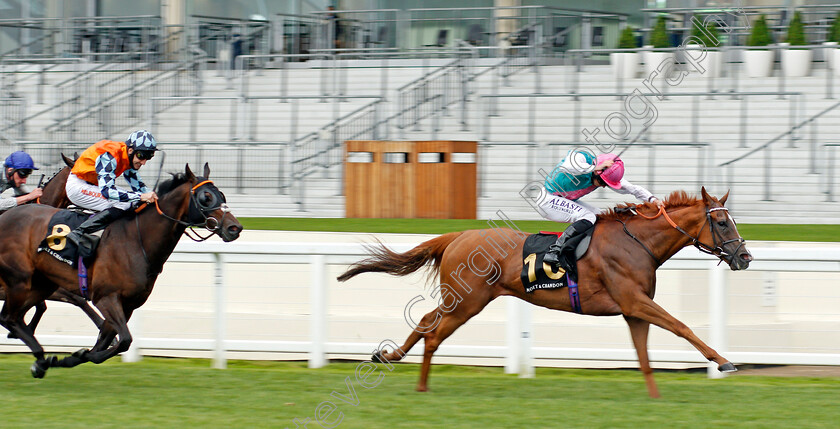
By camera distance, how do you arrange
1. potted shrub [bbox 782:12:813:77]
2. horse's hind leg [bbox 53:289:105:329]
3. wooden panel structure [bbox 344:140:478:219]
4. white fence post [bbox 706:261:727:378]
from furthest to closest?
potted shrub [bbox 782:12:813:77] < wooden panel structure [bbox 344:140:478:219] < horse's hind leg [bbox 53:289:105:329] < white fence post [bbox 706:261:727:378]

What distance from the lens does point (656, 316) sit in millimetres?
5625

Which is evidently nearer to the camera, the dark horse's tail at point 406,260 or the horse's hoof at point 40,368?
the horse's hoof at point 40,368

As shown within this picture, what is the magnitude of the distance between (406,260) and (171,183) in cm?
163

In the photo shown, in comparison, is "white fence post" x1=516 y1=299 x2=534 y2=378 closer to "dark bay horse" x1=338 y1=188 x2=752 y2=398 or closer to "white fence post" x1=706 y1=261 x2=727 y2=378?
"dark bay horse" x1=338 y1=188 x2=752 y2=398

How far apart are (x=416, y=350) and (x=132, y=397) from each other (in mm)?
2259

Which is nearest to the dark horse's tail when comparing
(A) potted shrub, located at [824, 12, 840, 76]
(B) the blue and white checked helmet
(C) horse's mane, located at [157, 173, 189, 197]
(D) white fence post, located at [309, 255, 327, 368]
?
(D) white fence post, located at [309, 255, 327, 368]

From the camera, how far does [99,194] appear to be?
248 inches

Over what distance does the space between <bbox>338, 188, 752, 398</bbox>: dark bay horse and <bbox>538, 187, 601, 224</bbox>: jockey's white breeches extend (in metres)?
0.11

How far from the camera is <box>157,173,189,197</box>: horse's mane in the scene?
20.1 feet

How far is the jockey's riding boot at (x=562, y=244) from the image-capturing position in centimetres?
587

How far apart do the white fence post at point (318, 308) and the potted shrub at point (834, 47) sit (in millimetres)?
9699

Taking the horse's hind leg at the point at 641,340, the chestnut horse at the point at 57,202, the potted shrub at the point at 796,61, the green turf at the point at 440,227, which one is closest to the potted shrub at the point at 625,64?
the potted shrub at the point at 796,61

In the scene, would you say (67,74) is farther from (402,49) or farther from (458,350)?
(458,350)

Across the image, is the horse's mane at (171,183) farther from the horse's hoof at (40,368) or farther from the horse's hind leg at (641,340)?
the horse's hind leg at (641,340)
